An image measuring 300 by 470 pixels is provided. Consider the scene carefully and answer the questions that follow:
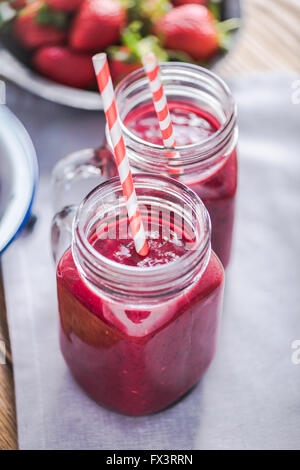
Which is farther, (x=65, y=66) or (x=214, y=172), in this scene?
(x=65, y=66)

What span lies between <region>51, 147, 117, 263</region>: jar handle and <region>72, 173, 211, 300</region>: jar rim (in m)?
0.10

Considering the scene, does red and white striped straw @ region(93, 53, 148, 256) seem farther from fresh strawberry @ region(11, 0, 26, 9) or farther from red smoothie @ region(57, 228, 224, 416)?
fresh strawberry @ region(11, 0, 26, 9)

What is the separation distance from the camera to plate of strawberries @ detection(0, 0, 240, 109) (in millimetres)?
1181

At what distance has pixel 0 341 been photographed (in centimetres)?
94

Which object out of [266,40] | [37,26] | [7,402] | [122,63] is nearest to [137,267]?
[7,402]

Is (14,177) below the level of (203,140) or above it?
below

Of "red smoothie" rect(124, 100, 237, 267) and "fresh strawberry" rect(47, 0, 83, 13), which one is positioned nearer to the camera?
"red smoothie" rect(124, 100, 237, 267)

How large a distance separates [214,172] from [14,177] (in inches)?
12.5

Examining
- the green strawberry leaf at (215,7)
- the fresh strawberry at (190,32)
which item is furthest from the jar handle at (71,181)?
the green strawberry leaf at (215,7)

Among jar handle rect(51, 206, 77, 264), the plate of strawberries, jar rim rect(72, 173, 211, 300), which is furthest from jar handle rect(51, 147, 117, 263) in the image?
the plate of strawberries

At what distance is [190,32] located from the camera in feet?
3.89

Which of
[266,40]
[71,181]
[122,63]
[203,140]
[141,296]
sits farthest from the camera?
[266,40]

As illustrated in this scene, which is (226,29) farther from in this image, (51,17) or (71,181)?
(71,181)

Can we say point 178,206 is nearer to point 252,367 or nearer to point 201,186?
point 201,186
